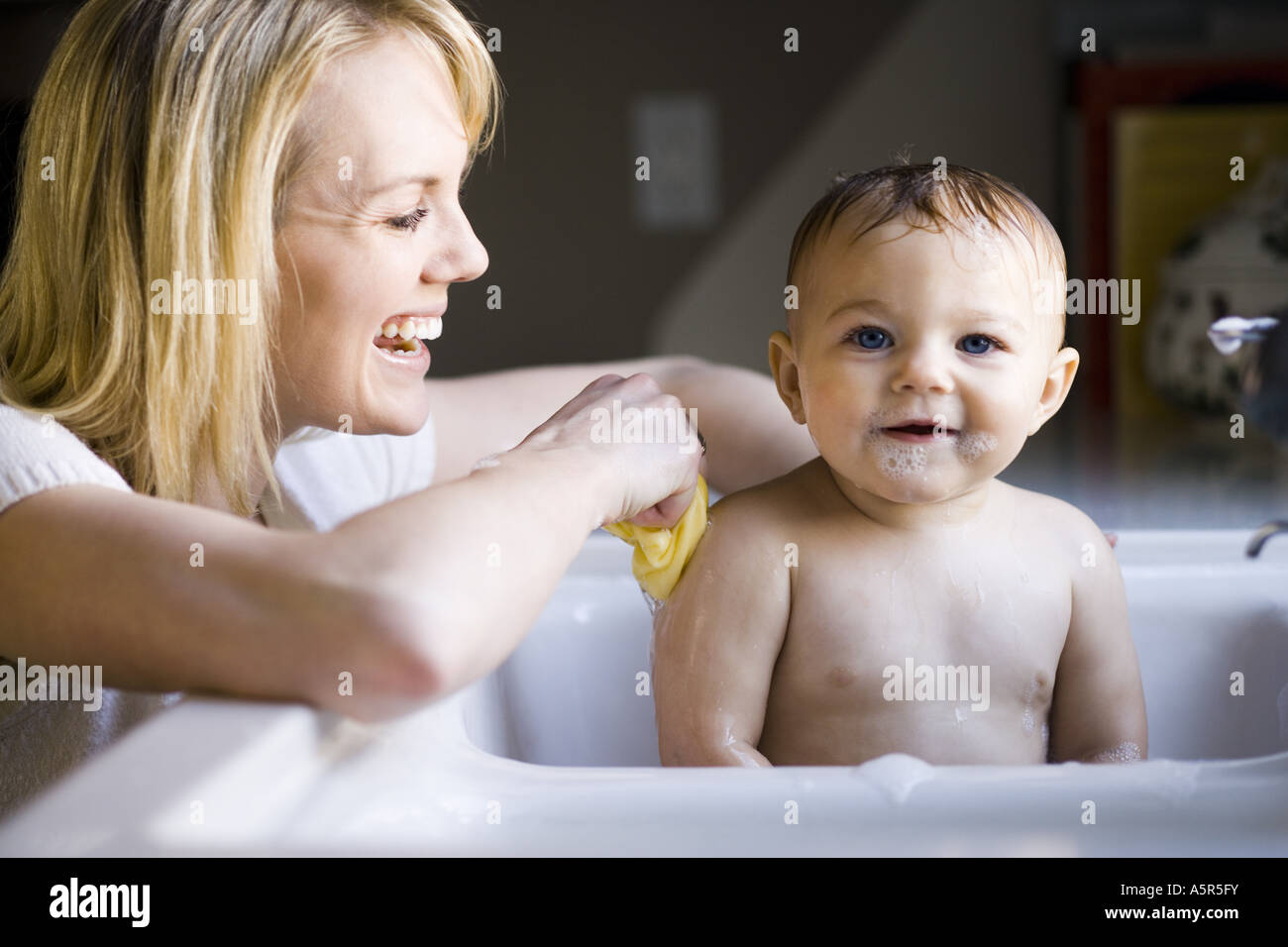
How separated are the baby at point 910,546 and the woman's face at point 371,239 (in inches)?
9.0

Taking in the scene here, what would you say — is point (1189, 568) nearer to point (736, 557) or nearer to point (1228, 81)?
point (736, 557)

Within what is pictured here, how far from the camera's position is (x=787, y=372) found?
808 mm

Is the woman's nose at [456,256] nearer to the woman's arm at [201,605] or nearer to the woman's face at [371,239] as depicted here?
the woman's face at [371,239]

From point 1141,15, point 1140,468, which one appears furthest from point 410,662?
point 1141,15

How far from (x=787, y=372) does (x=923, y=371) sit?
0.12 m

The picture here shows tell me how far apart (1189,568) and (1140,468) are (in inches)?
67.8

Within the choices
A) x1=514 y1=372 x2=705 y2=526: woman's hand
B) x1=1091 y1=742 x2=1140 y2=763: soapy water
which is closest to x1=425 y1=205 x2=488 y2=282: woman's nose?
x1=514 y1=372 x2=705 y2=526: woman's hand

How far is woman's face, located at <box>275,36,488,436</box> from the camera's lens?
75 cm

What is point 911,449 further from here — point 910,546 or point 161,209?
point 161,209

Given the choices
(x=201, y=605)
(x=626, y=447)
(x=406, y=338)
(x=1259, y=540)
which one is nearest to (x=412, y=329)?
(x=406, y=338)
